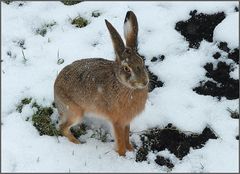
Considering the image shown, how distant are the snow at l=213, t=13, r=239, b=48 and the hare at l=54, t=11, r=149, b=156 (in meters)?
1.47

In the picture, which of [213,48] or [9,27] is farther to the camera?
[9,27]

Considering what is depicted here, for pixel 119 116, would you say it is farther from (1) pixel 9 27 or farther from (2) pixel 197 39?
(1) pixel 9 27

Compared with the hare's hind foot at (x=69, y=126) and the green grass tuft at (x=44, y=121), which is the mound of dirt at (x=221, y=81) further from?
the green grass tuft at (x=44, y=121)

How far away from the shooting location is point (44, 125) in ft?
16.4

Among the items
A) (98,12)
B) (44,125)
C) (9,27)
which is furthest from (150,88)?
(9,27)

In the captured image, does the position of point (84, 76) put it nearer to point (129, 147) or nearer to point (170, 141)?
point (129, 147)

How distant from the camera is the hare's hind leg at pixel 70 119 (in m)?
4.82

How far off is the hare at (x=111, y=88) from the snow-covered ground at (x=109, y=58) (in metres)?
0.25

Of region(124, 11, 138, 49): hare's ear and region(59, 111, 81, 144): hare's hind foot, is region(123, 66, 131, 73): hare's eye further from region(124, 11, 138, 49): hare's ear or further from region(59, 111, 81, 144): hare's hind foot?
region(59, 111, 81, 144): hare's hind foot

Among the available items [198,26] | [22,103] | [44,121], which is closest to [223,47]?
[198,26]

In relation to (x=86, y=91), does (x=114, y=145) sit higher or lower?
lower

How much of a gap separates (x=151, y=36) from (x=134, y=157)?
175cm

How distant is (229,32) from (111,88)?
1778 millimetres

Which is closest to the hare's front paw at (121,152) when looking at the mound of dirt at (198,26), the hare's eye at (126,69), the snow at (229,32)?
the hare's eye at (126,69)
